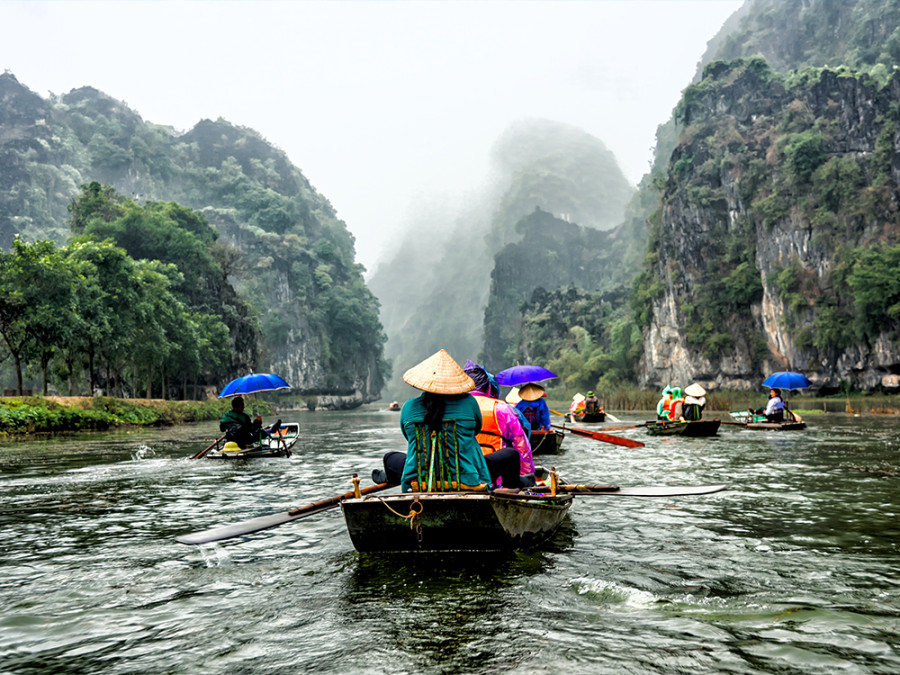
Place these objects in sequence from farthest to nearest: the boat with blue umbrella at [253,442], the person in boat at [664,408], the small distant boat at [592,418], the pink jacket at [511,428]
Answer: the small distant boat at [592,418] < the person in boat at [664,408] < the boat with blue umbrella at [253,442] < the pink jacket at [511,428]

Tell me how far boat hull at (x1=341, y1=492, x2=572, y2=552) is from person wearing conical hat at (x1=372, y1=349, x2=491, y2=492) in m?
0.38

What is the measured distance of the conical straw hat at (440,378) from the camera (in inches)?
206

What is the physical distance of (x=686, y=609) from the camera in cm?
409

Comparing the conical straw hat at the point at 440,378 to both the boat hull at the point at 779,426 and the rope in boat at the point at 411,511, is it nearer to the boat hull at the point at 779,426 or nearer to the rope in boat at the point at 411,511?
the rope in boat at the point at 411,511

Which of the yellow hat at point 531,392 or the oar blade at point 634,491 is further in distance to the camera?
the yellow hat at point 531,392

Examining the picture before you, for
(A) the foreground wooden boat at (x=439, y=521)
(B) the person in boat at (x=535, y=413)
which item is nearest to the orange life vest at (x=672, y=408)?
(B) the person in boat at (x=535, y=413)

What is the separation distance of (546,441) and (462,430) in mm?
9740

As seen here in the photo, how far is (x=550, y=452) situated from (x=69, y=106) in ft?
318

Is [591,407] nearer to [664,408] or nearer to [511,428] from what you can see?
[664,408]

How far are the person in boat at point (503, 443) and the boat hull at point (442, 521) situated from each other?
665 mm

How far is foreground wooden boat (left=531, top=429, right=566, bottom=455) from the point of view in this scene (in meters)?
14.0

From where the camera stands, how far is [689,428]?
59.6ft

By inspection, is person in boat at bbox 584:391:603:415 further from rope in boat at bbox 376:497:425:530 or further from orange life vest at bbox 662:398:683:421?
rope in boat at bbox 376:497:425:530

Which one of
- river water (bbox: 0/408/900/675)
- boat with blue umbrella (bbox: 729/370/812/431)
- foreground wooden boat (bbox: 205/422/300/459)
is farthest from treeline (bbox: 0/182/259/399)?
boat with blue umbrella (bbox: 729/370/812/431)
